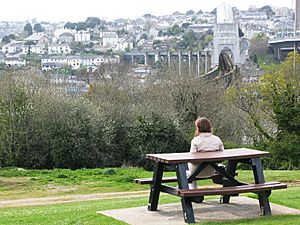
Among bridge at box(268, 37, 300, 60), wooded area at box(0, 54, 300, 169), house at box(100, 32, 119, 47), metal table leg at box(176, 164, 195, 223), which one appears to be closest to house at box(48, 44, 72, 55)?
house at box(100, 32, 119, 47)

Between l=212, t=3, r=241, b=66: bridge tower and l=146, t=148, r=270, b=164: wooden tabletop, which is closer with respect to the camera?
l=146, t=148, r=270, b=164: wooden tabletop

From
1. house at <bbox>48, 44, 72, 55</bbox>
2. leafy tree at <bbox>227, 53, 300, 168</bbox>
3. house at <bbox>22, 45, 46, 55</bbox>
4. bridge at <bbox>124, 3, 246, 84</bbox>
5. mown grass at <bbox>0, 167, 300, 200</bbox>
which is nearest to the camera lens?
mown grass at <bbox>0, 167, 300, 200</bbox>

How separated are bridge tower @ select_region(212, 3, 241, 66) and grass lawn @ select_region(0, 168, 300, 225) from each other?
50.9 metres

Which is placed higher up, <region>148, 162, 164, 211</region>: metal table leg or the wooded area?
<region>148, 162, 164, 211</region>: metal table leg

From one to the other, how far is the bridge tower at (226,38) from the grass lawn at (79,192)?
5086 cm

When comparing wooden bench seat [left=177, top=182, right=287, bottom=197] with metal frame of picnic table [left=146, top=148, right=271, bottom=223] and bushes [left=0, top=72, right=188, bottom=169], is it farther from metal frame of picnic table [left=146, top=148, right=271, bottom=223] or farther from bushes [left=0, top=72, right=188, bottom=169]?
bushes [left=0, top=72, right=188, bottom=169]

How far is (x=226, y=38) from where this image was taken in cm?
7956

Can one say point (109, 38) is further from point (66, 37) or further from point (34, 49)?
point (34, 49)

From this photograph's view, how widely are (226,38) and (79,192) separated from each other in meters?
63.8

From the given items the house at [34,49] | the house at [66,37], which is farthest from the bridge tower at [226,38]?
the house at [66,37]

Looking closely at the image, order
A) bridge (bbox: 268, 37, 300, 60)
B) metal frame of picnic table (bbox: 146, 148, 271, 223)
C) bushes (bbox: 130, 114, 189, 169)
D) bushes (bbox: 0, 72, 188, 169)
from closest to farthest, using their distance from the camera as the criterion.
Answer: metal frame of picnic table (bbox: 146, 148, 271, 223) < bushes (bbox: 0, 72, 188, 169) < bushes (bbox: 130, 114, 189, 169) < bridge (bbox: 268, 37, 300, 60)

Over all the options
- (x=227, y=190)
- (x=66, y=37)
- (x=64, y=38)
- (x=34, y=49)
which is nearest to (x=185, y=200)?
(x=227, y=190)

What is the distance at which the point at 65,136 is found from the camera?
96.5ft

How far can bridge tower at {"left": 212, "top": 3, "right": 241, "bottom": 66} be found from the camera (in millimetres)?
75812
